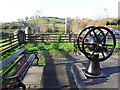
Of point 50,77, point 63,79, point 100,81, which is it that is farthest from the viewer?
point 50,77

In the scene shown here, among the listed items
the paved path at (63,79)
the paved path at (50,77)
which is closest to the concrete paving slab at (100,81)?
the paved path at (63,79)

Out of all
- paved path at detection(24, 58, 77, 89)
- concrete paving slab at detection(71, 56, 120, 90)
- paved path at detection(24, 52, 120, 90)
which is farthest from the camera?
paved path at detection(24, 58, 77, 89)

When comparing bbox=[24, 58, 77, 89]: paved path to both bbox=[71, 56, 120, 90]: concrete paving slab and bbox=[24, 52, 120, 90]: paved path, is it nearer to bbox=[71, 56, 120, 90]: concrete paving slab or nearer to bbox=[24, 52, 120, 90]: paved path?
bbox=[24, 52, 120, 90]: paved path

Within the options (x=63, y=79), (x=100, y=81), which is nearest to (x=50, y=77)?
(x=63, y=79)

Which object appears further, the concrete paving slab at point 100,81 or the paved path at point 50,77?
the paved path at point 50,77

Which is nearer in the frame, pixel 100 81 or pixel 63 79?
pixel 100 81

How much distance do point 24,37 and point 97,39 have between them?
36.9ft

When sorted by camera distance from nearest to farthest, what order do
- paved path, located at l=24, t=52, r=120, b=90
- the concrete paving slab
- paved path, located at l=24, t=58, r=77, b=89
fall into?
the concrete paving slab → paved path, located at l=24, t=52, r=120, b=90 → paved path, located at l=24, t=58, r=77, b=89

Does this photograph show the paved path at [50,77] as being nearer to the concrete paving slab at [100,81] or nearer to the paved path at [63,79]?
the paved path at [63,79]

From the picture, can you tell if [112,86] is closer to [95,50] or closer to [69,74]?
[95,50]

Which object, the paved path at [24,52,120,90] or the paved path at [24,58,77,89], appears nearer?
the paved path at [24,52,120,90]

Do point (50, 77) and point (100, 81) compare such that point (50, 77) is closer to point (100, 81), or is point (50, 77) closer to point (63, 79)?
A: point (63, 79)

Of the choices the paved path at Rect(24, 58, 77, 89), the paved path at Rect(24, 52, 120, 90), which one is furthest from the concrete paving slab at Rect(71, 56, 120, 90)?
the paved path at Rect(24, 58, 77, 89)

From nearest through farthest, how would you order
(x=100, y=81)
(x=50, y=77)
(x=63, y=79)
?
1. (x=100, y=81)
2. (x=63, y=79)
3. (x=50, y=77)
